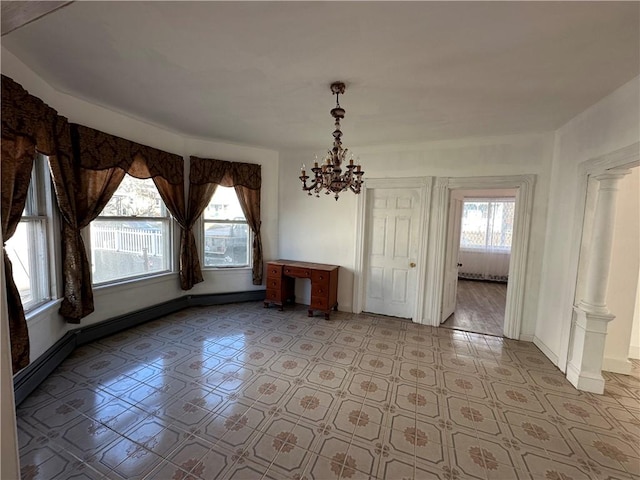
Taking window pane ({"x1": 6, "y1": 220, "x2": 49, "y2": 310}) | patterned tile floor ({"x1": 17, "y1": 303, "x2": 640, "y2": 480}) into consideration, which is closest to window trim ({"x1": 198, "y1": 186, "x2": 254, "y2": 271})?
patterned tile floor ({"x1": 17, "y1": 303, "x2": 640, "y2": 480})

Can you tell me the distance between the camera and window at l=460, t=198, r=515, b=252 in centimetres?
723

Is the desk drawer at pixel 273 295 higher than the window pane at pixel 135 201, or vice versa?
the window pane at pixel 135 201

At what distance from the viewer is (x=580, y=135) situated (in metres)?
2.99

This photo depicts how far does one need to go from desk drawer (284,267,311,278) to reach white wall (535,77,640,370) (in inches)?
119

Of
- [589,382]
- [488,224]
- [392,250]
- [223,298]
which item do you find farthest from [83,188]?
[488,224]

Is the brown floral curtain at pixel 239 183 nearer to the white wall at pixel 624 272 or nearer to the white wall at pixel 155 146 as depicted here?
Answer: the white wall at pixel 155 146

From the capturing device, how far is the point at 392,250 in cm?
443

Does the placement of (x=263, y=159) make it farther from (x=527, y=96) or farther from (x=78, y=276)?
(x=527, y=96)

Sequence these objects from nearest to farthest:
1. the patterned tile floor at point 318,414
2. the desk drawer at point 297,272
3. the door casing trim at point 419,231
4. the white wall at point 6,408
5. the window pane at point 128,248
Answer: the white wall at point 6,408 → the patterned tile floor at point 318,414 → the window pane at point 128,248 → the door casing trim at point 419,231 → the desk drawer at point 297,272

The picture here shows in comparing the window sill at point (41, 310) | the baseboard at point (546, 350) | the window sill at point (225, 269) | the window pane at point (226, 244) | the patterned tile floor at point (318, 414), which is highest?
the window pane at point (226, 244)

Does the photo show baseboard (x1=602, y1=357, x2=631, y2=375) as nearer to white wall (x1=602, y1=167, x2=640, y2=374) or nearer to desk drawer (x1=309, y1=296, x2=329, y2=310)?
white wall (x1=602, y1=167, x2=640, y2=374)

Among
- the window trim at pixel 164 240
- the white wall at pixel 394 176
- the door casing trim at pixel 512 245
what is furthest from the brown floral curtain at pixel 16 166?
the door casing trim at pixel 512 245

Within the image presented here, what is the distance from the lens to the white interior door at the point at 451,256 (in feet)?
13.7

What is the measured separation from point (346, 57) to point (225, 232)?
348cm
